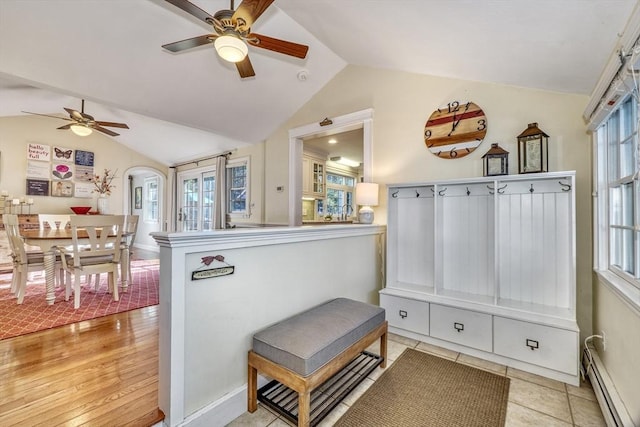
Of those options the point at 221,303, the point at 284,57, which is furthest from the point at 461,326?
the point at 284,57

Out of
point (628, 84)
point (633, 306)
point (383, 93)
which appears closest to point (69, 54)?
point (383, 93)

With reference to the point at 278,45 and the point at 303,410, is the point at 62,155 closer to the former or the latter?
the point at 278,45

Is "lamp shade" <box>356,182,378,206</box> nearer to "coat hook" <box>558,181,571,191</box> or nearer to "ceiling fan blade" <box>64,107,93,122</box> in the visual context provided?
"coat hook" <box>558,181,571,191</box>

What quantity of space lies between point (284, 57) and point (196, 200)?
4.81m

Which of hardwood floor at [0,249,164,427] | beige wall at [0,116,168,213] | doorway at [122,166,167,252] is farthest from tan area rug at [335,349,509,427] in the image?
beige wall at [0,116,168,213]

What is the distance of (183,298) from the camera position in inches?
54.0

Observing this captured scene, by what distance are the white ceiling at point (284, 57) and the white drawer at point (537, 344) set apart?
6.11 ft

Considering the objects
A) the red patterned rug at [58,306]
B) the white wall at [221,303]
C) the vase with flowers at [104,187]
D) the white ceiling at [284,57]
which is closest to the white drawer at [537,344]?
the white wall at [221,303]

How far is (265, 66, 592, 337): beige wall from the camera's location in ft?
7.27

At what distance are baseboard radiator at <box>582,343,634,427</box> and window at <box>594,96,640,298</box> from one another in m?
0.61

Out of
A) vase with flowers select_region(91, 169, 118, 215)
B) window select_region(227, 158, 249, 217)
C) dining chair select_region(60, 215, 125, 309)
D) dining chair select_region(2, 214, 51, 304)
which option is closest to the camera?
dining chair select_region(60, 215, 125, 309)

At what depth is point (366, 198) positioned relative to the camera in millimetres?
3107

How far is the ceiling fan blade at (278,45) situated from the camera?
2.22 meters

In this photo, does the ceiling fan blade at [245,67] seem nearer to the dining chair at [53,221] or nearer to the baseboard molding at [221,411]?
the baseboard molding at [221,411]
